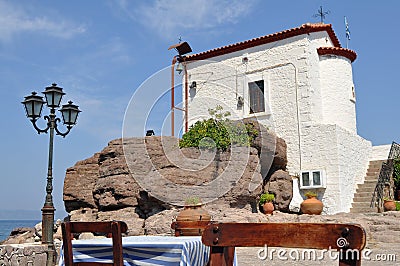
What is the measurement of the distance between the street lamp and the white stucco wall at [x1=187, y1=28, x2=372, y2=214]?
26.1 ft

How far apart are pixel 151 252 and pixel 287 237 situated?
57.3 inches

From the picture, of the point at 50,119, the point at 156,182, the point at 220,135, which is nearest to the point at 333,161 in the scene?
the point at 220,135

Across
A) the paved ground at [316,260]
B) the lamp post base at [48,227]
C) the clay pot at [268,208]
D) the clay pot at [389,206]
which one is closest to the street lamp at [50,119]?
the lamp post base at [48,227]

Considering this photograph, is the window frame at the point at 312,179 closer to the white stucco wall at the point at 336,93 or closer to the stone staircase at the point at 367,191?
the stone staircase at the point at 367,191

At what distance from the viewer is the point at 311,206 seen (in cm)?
1244

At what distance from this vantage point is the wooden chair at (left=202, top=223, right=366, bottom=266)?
1.70 metres

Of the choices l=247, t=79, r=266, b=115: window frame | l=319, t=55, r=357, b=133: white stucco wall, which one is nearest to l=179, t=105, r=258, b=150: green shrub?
l=247, t=79, r=266, b=115: window frame

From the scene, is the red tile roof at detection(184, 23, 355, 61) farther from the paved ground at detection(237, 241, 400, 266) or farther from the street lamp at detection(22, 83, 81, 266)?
the street lamp at detection(22, 83, 81, 266)

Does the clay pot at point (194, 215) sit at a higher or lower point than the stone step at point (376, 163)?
lower

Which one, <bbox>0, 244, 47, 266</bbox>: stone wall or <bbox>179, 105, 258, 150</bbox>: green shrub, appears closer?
<bbox>0, 244, 47, 266</bbox>: stone wall

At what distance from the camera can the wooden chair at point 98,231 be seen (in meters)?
2.94

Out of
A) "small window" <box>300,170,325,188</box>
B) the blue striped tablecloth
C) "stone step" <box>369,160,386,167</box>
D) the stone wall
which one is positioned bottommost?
the stone wall

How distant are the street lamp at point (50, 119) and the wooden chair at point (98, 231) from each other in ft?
12.7

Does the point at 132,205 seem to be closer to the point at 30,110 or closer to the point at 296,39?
the point at 30,110
